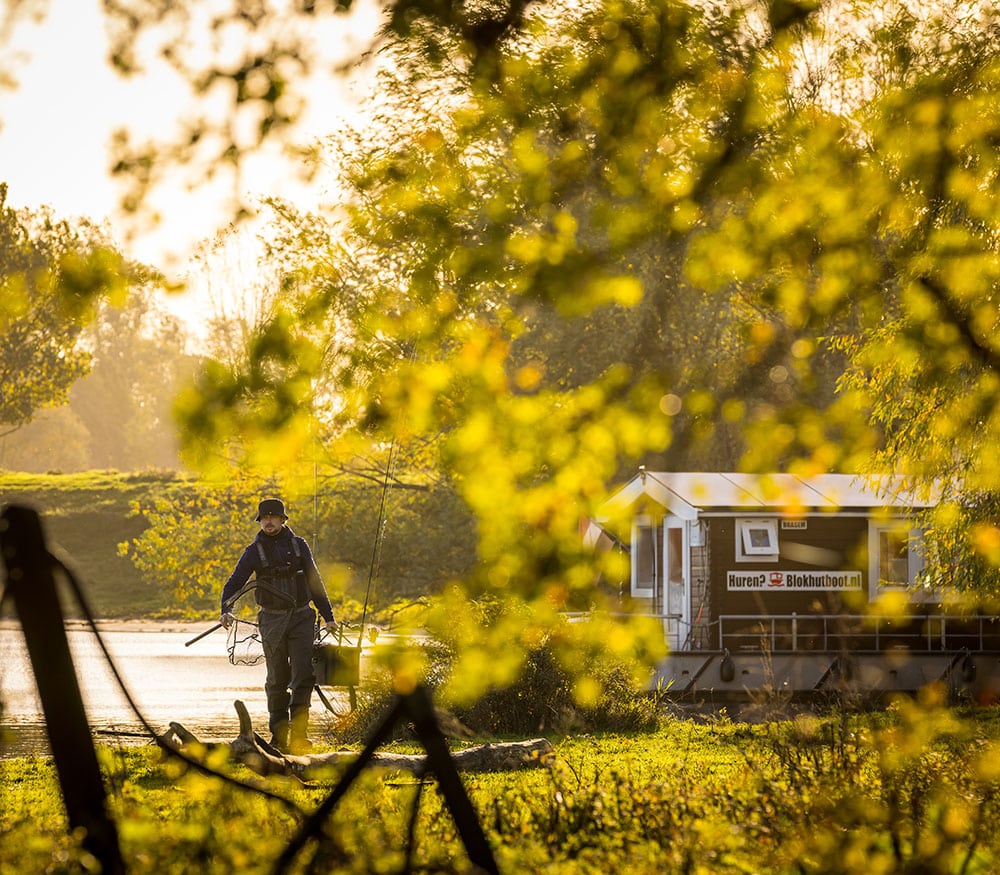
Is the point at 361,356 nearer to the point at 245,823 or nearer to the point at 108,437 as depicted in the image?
the point at 245,823

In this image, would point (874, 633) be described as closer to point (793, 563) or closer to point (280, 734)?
point (793, 563)

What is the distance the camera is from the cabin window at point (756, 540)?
24156mm

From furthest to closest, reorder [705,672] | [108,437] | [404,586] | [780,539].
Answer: [108,437], [404,586], [780,539], [705,672]

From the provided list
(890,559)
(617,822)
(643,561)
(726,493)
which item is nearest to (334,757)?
(617,822)

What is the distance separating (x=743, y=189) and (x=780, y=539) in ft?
56.2

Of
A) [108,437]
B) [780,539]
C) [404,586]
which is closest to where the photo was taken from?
[780,539]

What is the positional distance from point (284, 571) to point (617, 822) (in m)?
5.82

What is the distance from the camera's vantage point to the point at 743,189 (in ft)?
25.7

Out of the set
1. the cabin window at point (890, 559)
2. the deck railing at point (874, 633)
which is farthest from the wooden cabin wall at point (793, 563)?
the deck railing at point (874, 633)

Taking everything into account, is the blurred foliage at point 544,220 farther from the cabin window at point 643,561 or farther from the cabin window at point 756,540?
the cabin window at point 643,561

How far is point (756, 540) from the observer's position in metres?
24.2

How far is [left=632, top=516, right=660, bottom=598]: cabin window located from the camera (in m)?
27.7

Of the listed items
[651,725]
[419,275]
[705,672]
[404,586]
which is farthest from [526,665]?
[404,586]

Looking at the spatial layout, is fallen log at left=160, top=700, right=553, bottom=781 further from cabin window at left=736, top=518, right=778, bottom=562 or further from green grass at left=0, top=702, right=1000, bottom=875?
cabin window at left=736, top=518, right=778, bottom=562
